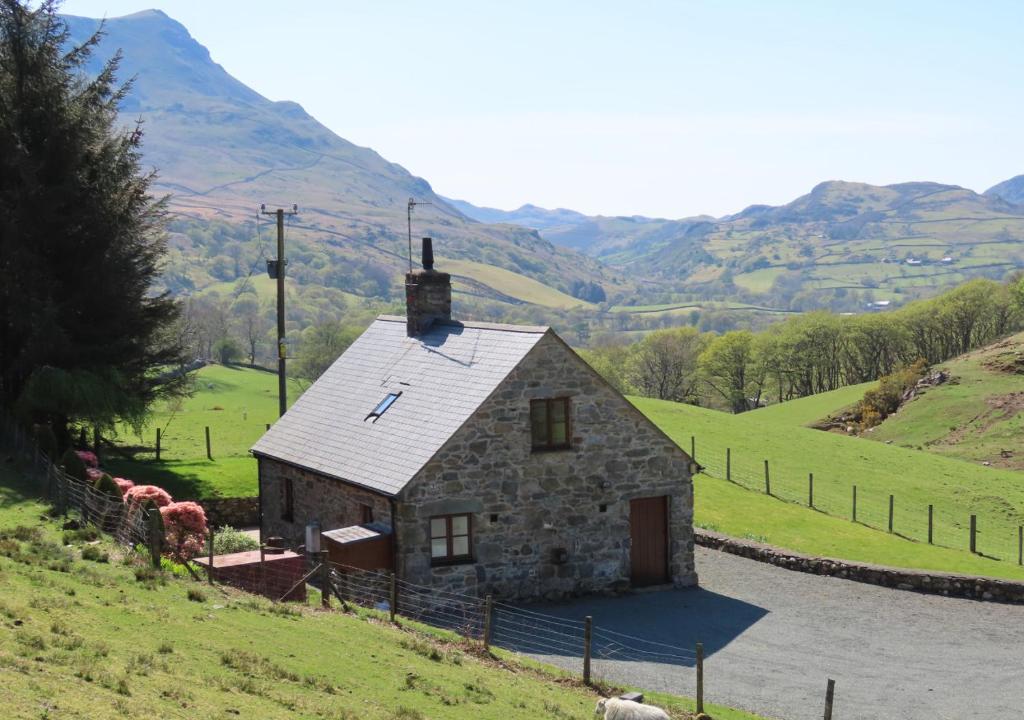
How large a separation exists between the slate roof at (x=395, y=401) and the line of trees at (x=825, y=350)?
7961 centimetres

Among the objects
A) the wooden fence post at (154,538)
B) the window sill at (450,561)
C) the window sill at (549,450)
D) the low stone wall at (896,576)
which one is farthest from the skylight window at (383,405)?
the low stone wall at (896,576)

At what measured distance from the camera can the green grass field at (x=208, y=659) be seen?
1240cm

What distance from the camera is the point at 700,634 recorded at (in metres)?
25.0

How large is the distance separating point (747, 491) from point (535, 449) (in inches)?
747

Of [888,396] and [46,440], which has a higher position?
→ [46,440]

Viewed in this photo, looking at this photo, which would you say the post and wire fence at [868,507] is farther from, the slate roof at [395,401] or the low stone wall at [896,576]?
Result: the slate roof at [395,401]

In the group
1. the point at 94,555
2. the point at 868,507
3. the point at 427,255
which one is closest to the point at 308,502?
the point at 427,255

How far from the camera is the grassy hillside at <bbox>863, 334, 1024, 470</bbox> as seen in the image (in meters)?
63.9

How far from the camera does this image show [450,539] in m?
26.1

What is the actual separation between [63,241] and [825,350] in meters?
88.3

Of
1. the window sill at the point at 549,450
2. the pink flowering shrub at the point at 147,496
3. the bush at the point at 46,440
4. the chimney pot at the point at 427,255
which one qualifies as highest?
the chimney pot at the point at 427,255

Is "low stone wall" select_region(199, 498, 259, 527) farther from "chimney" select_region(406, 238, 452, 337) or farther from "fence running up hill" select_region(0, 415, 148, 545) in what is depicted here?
"chimney" select_region(406, 238, 452, 337)

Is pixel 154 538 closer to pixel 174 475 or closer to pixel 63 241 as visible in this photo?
pixel 63 241

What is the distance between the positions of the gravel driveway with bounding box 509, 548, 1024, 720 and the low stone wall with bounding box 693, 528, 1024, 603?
0.39 metres
